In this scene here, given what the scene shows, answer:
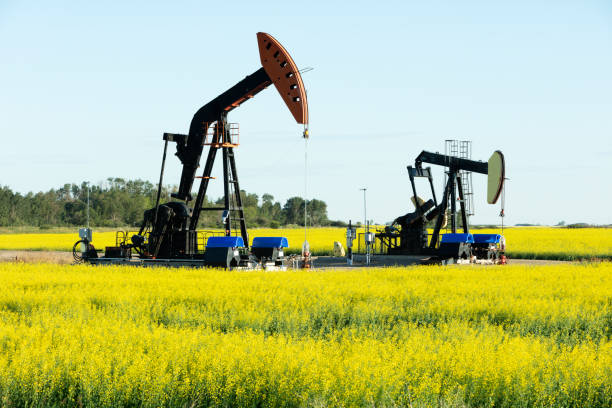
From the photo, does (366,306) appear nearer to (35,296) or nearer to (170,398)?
(170,398)

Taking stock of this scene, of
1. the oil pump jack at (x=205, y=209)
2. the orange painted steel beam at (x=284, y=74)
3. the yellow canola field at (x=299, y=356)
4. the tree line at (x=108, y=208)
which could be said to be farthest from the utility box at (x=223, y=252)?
the tree line at (x=108, y=208)

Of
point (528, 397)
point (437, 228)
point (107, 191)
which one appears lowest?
point (528, 397)

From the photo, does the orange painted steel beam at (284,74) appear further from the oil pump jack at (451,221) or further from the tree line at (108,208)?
the tree line at (108,208)

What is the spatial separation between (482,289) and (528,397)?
6.82m

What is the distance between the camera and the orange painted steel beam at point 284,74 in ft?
58.2

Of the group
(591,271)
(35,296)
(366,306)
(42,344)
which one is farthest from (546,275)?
(42,344)

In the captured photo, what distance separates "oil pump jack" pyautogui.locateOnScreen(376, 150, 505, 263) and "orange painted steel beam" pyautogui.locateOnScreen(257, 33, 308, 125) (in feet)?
27.5

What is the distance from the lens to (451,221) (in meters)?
25.3

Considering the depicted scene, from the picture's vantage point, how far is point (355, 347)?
6316mm

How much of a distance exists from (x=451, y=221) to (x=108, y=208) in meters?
76.2

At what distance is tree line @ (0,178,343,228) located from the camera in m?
88.8

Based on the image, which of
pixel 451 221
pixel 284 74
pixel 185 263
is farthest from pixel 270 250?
pixel 451 221

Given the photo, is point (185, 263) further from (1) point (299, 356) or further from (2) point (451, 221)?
(1) point (299, 356)

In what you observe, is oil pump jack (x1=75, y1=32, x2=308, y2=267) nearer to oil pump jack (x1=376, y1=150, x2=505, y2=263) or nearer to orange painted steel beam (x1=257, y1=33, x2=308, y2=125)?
orange painted steel beam (x1=257, y1=33, x2=308, y2=125)
